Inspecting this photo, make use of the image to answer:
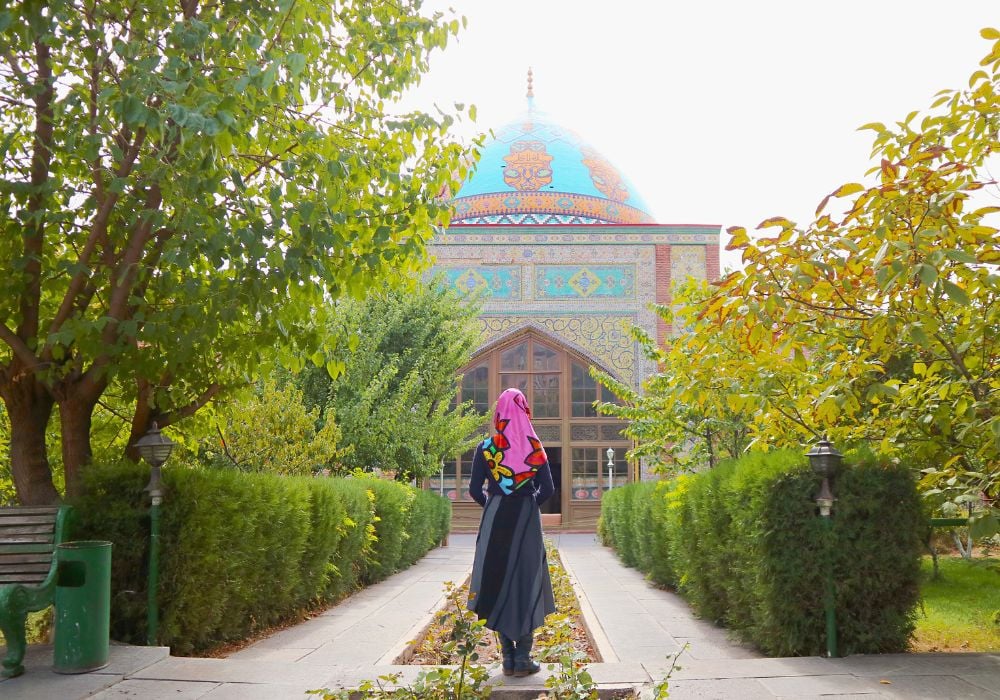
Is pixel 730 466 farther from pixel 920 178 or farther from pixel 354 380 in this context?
pixel 354 380

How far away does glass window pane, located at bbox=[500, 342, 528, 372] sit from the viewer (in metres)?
25.1

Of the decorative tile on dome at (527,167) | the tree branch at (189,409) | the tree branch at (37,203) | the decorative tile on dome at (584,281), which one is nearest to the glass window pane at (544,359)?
the decorative tile on dome at (584,281)

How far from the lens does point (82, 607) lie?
5027 mm

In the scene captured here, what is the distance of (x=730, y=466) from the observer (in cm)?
728

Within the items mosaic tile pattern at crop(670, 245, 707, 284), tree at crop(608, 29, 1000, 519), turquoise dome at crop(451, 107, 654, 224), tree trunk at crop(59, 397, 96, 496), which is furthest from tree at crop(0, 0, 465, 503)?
turquoise dome at crop(451, 107, 654, 224)

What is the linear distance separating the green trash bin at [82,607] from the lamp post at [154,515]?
504mm

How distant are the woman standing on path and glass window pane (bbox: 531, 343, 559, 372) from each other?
19.5 m

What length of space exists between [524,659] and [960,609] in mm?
5618

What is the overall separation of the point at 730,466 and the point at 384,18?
4.38 meters

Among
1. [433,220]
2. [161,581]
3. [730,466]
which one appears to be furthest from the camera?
[730,466]

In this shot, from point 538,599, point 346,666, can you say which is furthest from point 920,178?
point 346,666

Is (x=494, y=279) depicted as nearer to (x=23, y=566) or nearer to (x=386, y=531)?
(x=386, y=531)

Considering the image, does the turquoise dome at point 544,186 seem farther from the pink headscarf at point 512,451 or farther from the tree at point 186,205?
the pink headscarf at point 512,451

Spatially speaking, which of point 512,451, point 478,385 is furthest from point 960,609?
point 478,385
